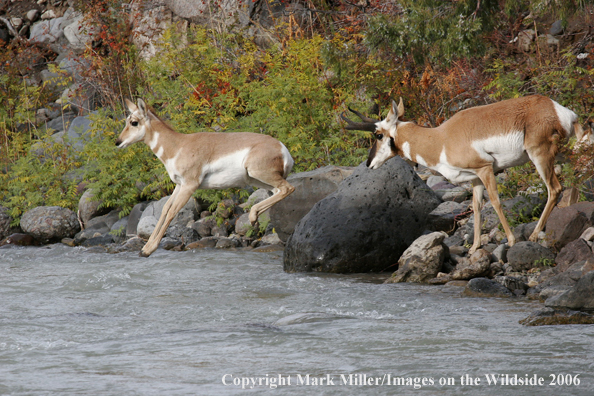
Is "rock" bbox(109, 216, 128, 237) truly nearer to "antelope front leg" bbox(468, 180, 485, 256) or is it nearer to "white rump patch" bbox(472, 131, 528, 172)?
"antelope front leg" bbox(468, 180, 485, 256)

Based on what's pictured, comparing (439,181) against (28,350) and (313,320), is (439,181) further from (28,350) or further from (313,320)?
(28,350)

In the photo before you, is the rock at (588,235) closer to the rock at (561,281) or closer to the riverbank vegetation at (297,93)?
the rock at (561,281)

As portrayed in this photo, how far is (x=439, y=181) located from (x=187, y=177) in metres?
5.36

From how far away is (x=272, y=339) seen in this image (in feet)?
19.7

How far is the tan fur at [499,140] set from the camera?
8594 mm

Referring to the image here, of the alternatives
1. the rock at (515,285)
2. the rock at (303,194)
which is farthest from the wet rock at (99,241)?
the rock at (515,285)

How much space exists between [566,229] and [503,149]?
1.34m

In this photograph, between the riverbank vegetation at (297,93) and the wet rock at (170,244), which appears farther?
the riverbank vegetation at (297,93)

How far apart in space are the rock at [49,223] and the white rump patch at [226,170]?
628 centimetres

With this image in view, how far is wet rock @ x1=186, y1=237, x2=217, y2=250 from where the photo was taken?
1269 cm

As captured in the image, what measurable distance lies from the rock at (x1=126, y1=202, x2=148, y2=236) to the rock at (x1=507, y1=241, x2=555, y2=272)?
817cm

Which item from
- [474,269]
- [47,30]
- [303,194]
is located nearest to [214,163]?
[303,194]

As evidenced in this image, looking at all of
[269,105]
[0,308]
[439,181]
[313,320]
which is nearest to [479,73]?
[439,181]

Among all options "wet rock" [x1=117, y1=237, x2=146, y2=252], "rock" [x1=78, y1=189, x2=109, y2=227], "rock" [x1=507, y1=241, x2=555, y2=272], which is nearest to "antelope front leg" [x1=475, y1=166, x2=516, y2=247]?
"rock" [x1=507, y1=241, x2=555, y2=272]
